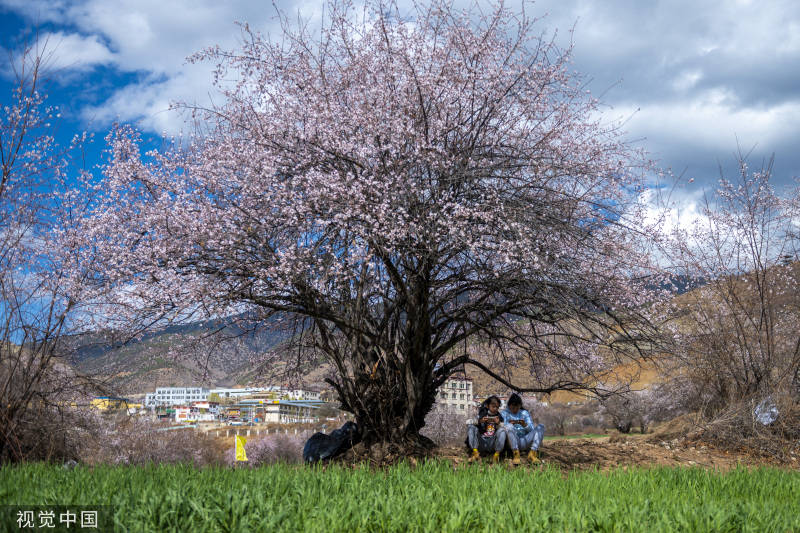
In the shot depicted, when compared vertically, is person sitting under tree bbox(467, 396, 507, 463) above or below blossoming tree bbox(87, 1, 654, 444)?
below

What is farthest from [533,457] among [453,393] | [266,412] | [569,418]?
[266,412]

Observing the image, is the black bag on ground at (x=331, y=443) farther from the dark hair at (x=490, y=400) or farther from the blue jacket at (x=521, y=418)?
the blue jacket at (x=521, y=418)

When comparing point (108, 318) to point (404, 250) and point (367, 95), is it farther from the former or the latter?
point (367, 95)

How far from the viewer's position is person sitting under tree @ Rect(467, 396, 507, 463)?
8.80 metres

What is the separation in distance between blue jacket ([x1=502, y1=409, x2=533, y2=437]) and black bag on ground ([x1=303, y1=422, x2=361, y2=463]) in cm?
261

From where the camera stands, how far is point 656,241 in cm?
914

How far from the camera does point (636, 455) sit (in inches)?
409

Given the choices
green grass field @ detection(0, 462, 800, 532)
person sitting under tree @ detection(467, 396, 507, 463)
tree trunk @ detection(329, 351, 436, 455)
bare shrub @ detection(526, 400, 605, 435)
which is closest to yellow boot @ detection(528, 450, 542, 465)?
person sitting under tree @ detection(467, 396, 507, 463)

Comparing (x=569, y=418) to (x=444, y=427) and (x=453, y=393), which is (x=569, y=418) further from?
(x=444, y=427)

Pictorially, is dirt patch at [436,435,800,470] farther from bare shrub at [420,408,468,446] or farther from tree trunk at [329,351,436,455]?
bare shrub at [420,408,468,446]

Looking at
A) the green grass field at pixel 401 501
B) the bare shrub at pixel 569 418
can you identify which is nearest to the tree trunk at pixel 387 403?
the green grass field at pixel 401 501

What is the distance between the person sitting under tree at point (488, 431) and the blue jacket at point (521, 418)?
0.68 feet

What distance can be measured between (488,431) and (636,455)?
10.7ft

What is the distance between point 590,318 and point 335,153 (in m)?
4.47
